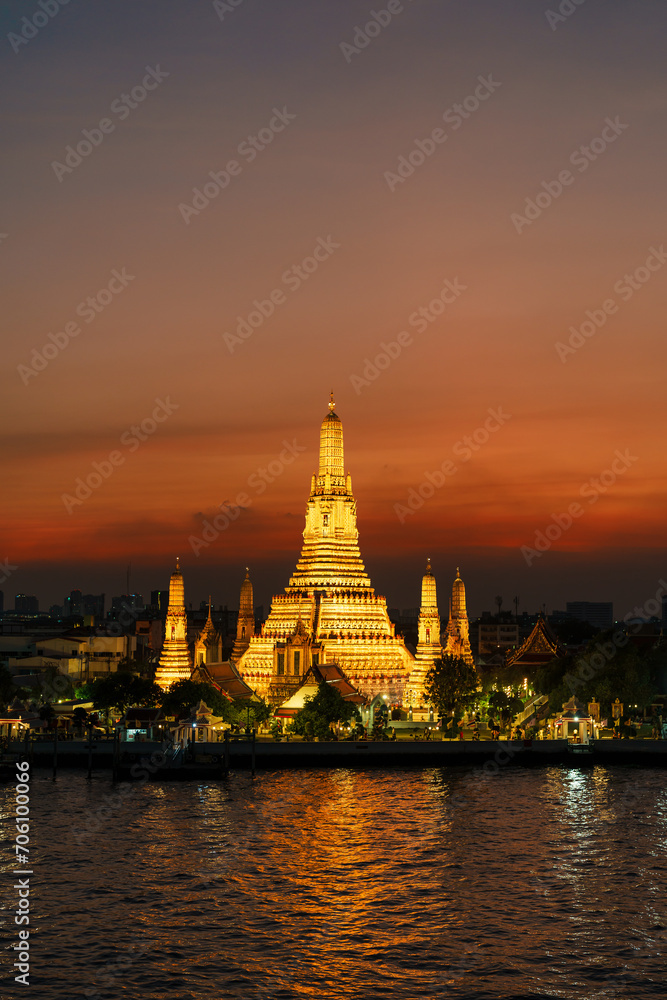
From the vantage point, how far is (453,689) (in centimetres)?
9838

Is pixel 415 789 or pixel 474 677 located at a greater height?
pixel 474 677

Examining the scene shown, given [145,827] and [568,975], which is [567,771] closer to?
[145,827]

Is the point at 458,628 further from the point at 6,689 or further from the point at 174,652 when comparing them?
the point at 6,689

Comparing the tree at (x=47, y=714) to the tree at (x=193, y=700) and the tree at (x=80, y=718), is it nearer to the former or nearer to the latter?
the tree at (x=80, y=718)

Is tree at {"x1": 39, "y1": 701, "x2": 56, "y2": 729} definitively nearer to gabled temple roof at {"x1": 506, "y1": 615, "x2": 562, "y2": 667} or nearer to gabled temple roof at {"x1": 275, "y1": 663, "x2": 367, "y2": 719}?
gabled temple roof at {"x1": 275, "y1": 663, "x2": 367, "y2": 719}

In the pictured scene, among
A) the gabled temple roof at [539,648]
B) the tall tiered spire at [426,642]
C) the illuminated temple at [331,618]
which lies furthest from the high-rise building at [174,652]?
the gabled temple roof at [539,648]

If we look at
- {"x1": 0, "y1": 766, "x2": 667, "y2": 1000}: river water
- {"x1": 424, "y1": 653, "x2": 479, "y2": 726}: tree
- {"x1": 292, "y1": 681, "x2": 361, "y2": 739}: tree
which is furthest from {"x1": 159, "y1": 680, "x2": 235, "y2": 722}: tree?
{"x1": 0, "y1": 766, "x2": 667, "y2": 1000}: river water

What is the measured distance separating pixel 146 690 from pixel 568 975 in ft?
214

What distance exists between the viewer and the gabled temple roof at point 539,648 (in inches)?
5168

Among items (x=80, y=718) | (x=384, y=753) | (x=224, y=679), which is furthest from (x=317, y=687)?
(x=80, y=718)

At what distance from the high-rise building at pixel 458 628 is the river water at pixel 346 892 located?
4328 cm

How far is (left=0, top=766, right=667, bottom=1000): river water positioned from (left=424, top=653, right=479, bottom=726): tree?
22.8m

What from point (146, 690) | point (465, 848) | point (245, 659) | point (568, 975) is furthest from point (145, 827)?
point (245, 659)

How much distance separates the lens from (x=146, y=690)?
101 metres
